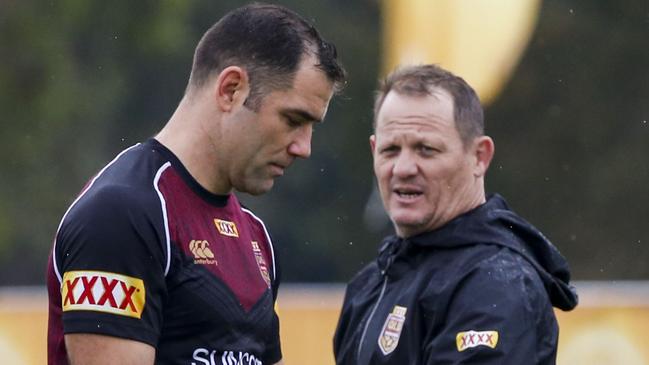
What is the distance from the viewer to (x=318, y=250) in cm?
2209

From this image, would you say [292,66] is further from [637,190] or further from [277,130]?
[637,190]

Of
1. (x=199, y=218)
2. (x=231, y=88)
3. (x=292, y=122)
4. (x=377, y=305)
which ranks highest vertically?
(x=231, y=88)

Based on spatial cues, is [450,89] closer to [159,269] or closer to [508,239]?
[508,239]

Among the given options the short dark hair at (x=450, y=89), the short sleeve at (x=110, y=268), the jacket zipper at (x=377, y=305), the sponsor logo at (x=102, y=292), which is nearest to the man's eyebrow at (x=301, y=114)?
the short sleeve at (x=110, y=268)

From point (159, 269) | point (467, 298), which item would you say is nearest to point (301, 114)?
point (159, 269)

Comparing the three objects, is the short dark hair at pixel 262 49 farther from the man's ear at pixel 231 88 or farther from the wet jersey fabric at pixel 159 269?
the wet jersey fabric at pixel 159 269

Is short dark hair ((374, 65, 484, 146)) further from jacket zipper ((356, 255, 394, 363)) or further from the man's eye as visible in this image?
the man's eye

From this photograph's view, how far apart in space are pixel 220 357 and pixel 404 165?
1.31 meters

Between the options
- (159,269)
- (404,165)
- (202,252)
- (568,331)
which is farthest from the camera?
(568,331)

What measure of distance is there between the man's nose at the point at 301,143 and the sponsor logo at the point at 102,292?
69cm

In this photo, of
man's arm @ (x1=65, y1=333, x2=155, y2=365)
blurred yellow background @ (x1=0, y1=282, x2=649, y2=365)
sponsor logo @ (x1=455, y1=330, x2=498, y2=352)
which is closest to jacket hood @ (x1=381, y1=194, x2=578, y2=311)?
sponsor logo @ (x1=455, y1=330, x2=498, y2=352)

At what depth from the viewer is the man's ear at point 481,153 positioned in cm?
525

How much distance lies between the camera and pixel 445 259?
5039 mm

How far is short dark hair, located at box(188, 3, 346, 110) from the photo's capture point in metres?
4.29
